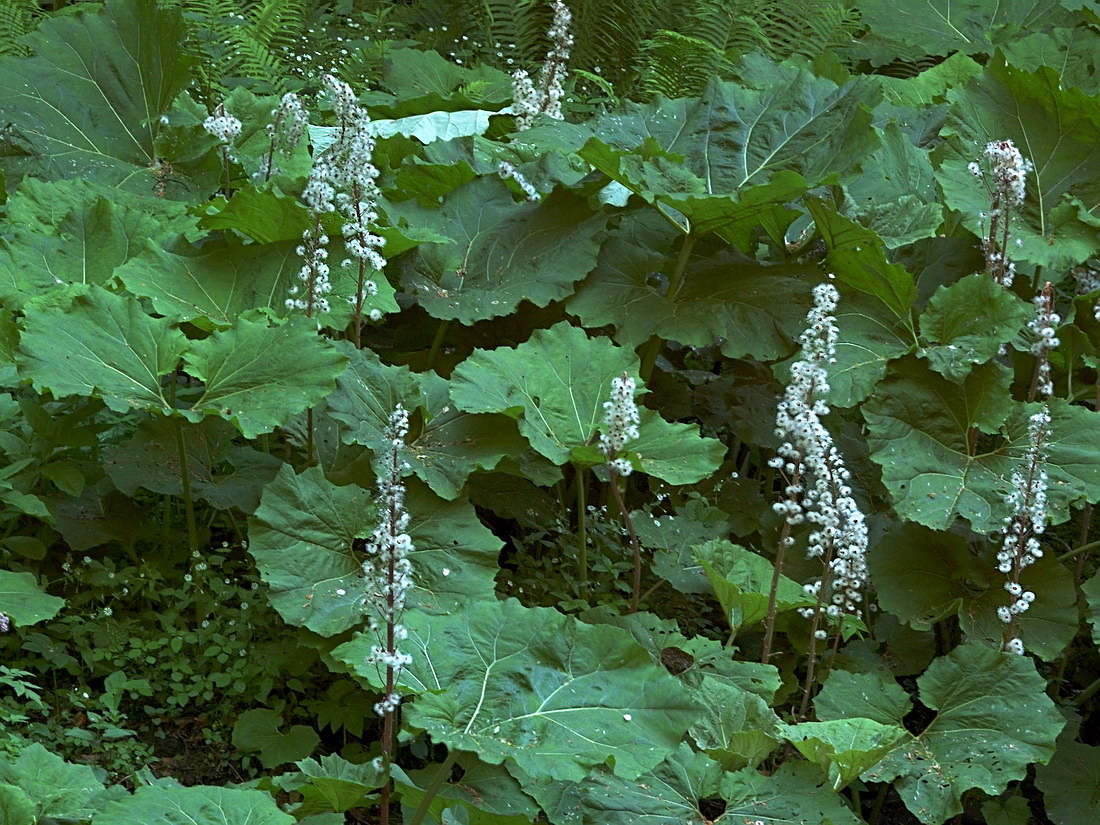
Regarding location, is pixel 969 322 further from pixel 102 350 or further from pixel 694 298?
pixel 102 350

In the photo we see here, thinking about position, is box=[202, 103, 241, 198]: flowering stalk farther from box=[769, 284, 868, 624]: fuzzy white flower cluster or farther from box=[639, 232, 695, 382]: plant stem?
box=[769, 284, 868, 624]: fuzzy white flower cluster

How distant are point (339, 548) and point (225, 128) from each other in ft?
5.83

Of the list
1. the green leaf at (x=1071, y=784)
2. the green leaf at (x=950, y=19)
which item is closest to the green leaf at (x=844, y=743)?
the green leaf at (x=1071, y=784)

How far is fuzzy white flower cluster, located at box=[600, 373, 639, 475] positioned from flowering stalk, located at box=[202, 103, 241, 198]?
6.32 ft

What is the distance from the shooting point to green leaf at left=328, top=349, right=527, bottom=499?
316 cm

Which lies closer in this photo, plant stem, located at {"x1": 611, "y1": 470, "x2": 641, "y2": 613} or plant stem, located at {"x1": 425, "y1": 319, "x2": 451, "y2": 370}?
plant stem, located at {"x1": 611, "y1": 470, "x2": 641, "y2": 613}

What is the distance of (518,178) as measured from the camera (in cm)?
405

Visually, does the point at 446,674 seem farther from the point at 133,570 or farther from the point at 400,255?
the point at 400,255

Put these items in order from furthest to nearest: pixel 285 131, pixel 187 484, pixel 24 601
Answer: pixel 285 131 → pixel 187 484 → pixel 24 601

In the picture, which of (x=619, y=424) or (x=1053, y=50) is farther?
(x=1053, y=50)

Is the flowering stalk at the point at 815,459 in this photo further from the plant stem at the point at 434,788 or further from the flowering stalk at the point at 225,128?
the flowering stalk at the point at 225,128

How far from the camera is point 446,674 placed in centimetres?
243

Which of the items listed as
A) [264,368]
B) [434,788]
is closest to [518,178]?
[264,368]

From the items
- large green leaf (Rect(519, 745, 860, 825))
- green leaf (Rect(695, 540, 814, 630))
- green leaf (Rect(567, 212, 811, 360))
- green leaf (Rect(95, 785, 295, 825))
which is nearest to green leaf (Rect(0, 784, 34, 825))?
green leaf (Rect(95, 785, 295, 825))
